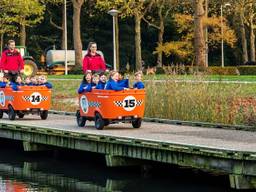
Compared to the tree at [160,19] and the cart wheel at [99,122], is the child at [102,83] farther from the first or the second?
the tree at [160,19]

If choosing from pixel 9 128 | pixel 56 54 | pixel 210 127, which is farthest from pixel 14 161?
pixel 56 54

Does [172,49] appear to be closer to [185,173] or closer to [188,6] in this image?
[188,6]

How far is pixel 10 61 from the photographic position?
2656 cm

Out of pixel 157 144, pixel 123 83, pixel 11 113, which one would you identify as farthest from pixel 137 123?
pixel 11 113

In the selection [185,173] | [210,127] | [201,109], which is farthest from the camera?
[201,109]

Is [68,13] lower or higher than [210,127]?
higher

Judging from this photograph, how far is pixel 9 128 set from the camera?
2348 centimetres

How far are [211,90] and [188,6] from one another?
165ft

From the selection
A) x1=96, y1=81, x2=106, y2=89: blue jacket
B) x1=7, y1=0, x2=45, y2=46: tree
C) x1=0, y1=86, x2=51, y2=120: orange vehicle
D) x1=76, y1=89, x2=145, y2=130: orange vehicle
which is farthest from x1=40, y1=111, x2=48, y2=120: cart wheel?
x1=7, y1=0, x2=45, y2=46: tree

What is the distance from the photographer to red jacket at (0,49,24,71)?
26484 millimetres

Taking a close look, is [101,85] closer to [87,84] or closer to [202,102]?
[87,84]

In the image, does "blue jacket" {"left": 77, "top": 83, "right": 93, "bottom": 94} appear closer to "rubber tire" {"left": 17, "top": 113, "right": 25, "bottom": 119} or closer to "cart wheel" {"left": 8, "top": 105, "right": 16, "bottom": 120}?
"cart wheel" {"left": 8, "top": 105, "right": 16, "bottom": 120}

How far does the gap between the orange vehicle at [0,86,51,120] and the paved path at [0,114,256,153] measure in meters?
0.45

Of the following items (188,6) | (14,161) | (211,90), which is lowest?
(14,161)
